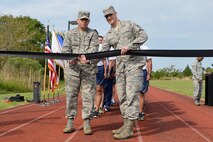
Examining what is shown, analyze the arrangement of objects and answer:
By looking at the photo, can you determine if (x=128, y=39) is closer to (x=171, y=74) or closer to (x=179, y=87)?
(x=179, y=87)

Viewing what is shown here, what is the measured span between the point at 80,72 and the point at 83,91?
36cm

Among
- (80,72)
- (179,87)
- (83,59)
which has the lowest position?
(179,87)

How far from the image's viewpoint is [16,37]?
47.4 meters

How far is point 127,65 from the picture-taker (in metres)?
6.23

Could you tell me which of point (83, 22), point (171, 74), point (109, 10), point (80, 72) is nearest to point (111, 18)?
point (109, 10)

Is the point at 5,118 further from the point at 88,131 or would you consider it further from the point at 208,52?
the point at 208,52

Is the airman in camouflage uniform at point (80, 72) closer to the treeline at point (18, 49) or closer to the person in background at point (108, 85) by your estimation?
the person in background at point (108, 85)

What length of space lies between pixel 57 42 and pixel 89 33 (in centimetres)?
755

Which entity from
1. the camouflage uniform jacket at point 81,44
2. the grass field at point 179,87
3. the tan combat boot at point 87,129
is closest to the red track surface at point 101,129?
the tan combat boot at point 87,129

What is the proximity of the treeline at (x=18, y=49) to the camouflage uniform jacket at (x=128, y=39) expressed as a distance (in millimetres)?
15872

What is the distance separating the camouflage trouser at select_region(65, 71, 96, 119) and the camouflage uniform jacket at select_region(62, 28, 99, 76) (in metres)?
0.11

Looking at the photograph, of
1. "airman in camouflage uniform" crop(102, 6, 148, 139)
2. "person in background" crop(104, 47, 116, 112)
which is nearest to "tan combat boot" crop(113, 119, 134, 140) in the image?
"airman in camouflage uniform" crop(102, 6, 148, 139)

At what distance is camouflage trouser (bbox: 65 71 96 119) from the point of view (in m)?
6.56

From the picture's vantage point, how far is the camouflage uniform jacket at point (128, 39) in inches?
243
